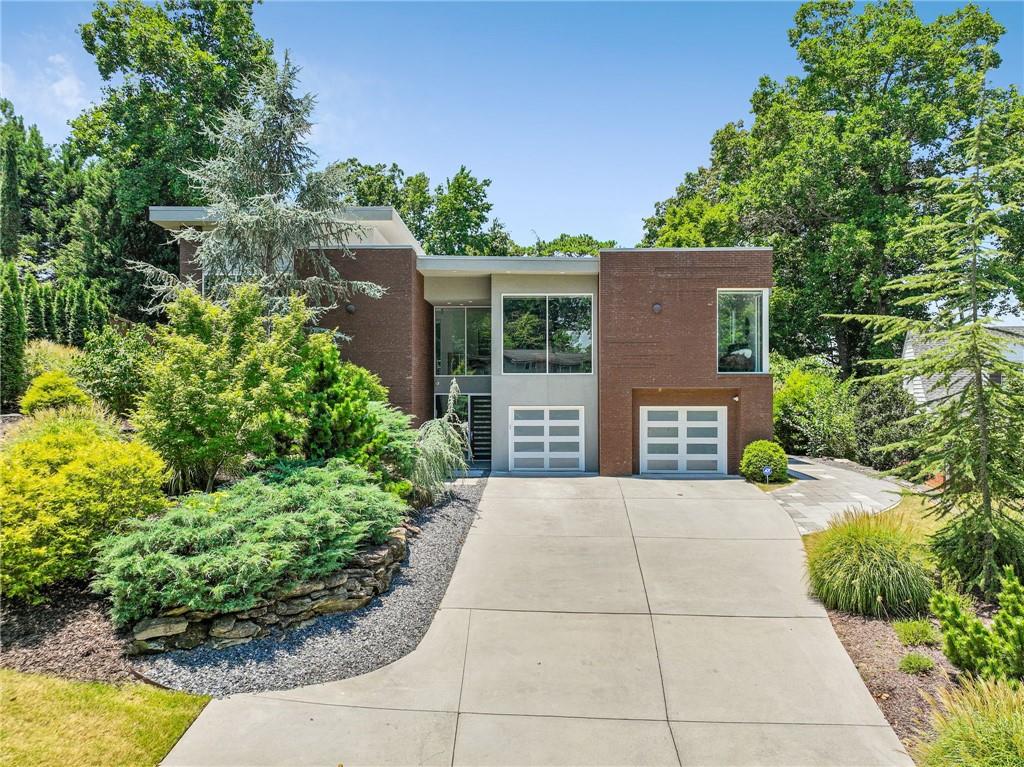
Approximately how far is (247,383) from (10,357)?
25.2 feet

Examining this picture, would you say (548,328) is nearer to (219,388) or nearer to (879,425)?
(219,388)

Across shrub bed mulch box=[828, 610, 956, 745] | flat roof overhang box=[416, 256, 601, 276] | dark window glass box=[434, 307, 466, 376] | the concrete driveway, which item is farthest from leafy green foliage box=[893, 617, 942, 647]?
dark window glass box=[434, 307, 466, 376]

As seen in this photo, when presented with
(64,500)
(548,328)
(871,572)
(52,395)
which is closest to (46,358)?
(52,395)

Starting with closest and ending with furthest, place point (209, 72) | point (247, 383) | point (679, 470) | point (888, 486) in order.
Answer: point (247, 383) → point (888, 486) → point (679, 470) → point (209, 72)

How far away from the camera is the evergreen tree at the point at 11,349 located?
462 inches

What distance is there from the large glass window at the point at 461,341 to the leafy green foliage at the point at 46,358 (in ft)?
28.8

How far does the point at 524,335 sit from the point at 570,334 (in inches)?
51.1

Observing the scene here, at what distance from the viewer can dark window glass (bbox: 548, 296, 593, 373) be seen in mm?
15234

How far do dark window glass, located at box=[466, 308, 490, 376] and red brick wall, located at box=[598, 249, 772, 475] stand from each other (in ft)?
11.7

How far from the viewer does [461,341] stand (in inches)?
650

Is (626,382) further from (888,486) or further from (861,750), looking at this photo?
(861,750)

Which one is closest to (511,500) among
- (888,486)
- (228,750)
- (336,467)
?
(336,467)

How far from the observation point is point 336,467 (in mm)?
8844

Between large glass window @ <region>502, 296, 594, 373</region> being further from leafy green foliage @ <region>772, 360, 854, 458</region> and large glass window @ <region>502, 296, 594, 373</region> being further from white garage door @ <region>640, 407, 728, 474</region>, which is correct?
leafy green foliage @ <region>772, 360, 854, 458</region>
